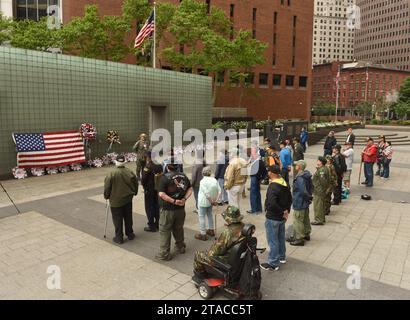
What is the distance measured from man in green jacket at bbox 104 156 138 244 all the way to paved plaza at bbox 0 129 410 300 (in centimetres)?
51

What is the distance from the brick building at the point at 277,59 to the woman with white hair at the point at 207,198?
44.2 meters

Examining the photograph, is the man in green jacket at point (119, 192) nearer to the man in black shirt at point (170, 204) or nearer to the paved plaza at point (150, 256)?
the paved plaza at point (150, 256)

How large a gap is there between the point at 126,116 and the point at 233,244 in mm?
14777

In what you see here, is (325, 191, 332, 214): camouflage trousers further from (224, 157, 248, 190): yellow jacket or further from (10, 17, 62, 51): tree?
(10, 17, 62, 51): tree

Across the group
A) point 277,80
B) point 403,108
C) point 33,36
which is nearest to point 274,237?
point 33,36

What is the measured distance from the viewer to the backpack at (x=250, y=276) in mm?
5160

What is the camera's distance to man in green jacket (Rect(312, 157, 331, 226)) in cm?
885

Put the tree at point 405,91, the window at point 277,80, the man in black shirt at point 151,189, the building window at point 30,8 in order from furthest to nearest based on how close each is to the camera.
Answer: the tree at point 405,91 → the window at point 277,80 → the building window at point 30,8 → the man in black shirt at point 151,189

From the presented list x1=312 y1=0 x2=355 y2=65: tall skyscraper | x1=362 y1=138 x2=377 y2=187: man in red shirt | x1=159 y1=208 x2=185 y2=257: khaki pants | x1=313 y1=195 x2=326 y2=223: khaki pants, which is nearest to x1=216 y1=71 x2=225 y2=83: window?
x1=362 y1=138 x2=377 y2=187: man in red shirt

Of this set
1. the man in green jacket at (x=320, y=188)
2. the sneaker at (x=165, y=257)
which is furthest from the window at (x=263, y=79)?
the sneaker at (x=165, y=257)

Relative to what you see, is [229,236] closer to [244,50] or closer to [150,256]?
[150,256]
